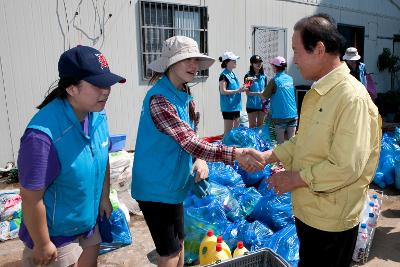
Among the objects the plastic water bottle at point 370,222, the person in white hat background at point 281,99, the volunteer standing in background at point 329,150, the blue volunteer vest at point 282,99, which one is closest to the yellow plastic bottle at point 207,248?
the volunteer standing in background at point 329,150

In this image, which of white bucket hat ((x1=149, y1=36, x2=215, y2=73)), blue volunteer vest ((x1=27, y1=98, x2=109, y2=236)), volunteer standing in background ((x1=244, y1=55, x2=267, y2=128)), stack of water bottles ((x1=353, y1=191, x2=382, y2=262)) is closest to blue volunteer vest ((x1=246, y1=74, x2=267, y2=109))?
volunteer standing in background ((x1=244, y1=55, x2=267, y2=128))

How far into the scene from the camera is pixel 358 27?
1265cm

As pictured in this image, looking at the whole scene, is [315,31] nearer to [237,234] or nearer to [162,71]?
[162,71]

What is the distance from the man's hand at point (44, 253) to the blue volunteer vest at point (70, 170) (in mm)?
125

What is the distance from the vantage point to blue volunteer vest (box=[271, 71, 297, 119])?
19.6 feet

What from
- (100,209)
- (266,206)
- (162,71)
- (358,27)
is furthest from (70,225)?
(358,27)

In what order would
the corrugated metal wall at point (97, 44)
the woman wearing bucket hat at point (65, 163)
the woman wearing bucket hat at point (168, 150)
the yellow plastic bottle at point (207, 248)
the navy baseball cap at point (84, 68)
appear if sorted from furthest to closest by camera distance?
the corrugated metal wall at point (97, 44), the yellow plastic bottle at point (207, 248), the woman wearing bucket hat at point (168, 150), the navy baseball cap at point (84, 68), the woman wearing bucket hat at point (65, 163)

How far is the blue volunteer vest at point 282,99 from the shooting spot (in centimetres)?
598

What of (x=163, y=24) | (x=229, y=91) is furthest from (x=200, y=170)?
(x=163, y=24)

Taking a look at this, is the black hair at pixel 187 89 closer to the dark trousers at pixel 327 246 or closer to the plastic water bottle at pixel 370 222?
the dark trousers at pixel 327 246

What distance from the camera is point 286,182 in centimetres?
192

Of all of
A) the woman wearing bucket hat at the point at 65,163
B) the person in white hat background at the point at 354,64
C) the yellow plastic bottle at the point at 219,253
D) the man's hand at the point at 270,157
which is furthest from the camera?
the person in white hat background at the point at 354,64

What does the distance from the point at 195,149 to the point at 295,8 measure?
9.07 meters

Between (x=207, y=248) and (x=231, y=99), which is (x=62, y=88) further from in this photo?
(x=231, y=99)
